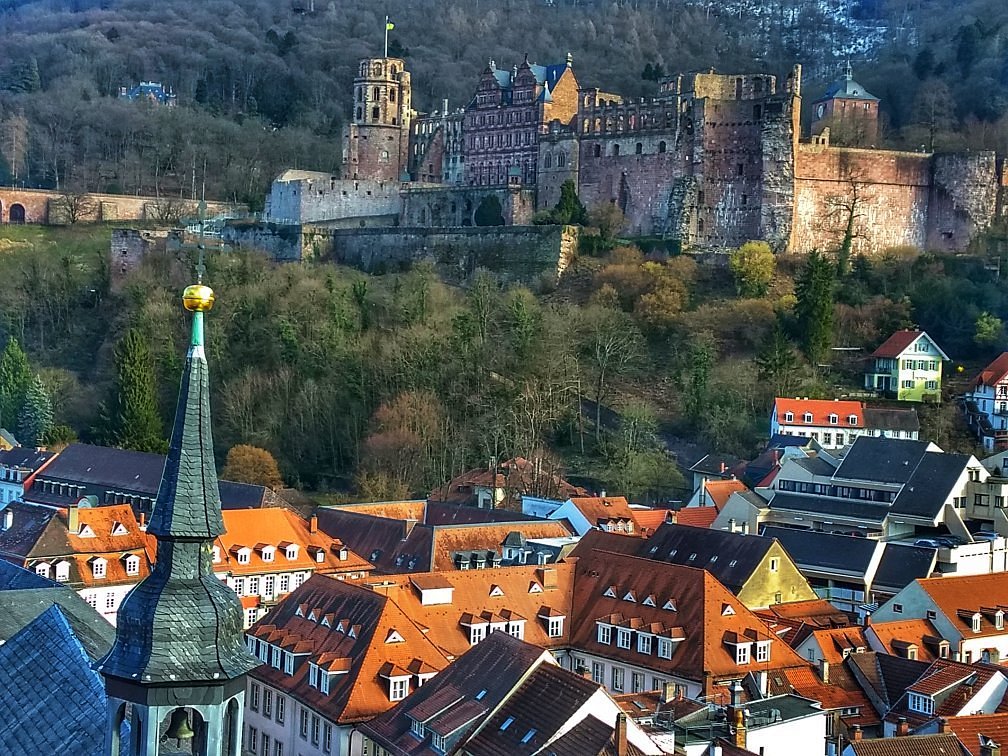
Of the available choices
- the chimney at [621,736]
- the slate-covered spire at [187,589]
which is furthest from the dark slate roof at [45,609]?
the slate-covered spire at [187,589]

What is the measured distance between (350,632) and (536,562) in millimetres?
9899

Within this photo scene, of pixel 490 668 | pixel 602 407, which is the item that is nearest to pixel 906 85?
pixel 602 407

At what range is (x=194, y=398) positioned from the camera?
36.0 ft

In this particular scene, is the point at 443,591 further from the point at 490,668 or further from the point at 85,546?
the point at 85,546

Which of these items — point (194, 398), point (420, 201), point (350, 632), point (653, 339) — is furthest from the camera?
point (420, 201)

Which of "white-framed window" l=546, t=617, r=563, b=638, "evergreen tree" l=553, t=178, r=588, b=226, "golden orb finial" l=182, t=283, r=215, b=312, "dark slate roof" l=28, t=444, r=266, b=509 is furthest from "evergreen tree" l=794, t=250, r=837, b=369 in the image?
"golden orb finial" l=182, t=283, r=215, b=312

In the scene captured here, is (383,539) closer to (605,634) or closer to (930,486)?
(605,634)

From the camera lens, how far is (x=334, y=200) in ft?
256

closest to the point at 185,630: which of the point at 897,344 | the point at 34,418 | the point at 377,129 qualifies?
the point at 897,344

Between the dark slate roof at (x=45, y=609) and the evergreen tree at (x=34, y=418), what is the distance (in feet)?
130

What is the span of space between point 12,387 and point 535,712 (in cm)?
4599

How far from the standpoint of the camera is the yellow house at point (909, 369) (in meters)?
59.2

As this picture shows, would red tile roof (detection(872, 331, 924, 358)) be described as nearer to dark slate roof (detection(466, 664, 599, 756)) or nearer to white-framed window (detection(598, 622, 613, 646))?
white-framed window (detection(598, 622, 613, 646))

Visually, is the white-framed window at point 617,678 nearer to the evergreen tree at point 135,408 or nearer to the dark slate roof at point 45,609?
the dark slate roof at point 45,609
